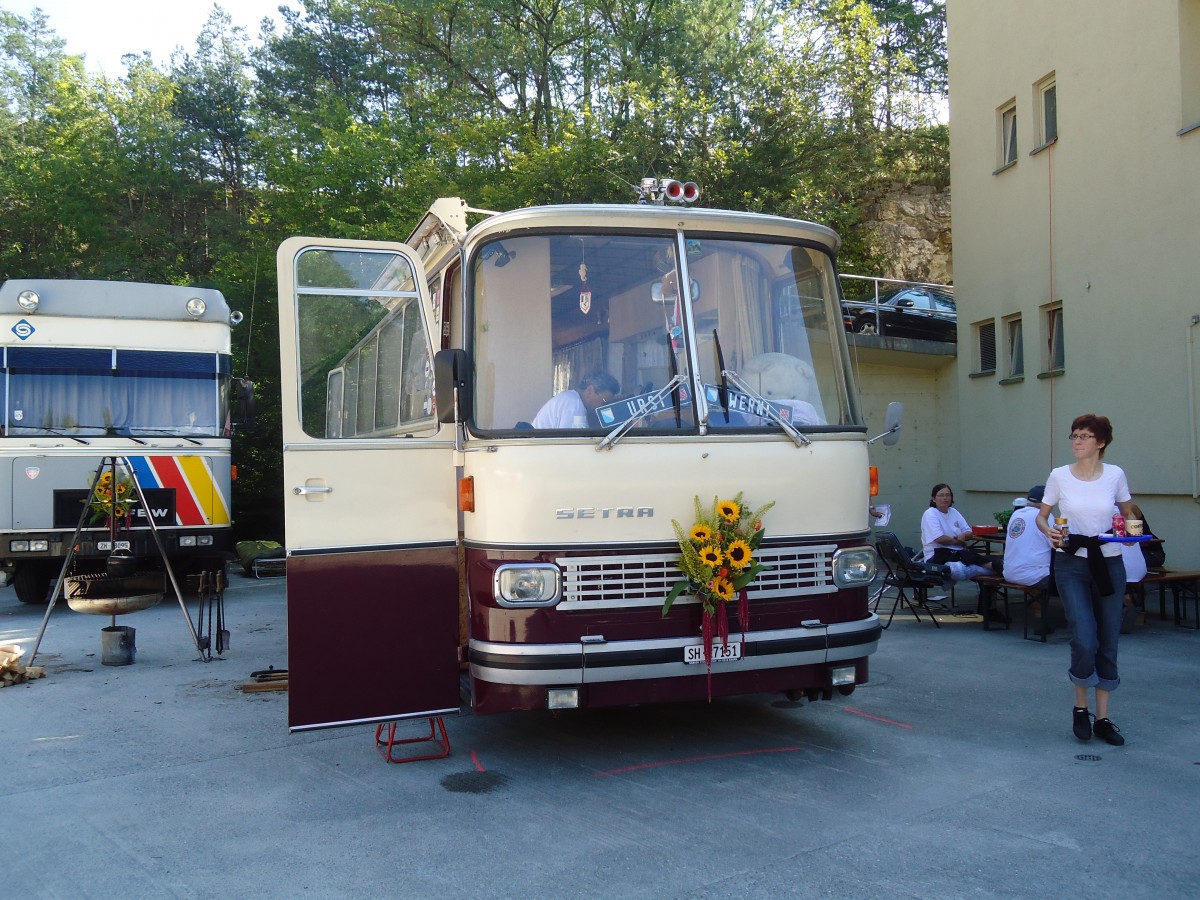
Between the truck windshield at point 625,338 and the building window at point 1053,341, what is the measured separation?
30.7 feet

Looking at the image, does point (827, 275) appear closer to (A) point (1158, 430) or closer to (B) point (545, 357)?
(B) point (545, 357)

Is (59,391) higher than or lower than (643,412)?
higher

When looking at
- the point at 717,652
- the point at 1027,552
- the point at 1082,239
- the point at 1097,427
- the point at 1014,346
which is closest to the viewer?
the point at 717,652

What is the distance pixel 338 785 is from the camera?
5.50 metres

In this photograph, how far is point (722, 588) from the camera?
526 cm

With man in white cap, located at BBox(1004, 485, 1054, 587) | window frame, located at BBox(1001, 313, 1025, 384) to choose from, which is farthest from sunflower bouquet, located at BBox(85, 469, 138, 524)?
window frame, located at BBox(1001, 313, 1025, 384)

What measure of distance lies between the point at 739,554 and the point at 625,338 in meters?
1.27

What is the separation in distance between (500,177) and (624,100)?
3379mm

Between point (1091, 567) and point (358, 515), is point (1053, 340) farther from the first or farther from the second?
point (358, 515)

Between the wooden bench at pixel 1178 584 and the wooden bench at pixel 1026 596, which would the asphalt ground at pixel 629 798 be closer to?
the wooden bench at pixel 1026 596

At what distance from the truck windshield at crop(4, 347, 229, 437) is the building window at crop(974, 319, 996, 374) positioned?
35.5ft

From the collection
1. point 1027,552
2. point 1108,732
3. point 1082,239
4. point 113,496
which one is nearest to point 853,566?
point 1108,732

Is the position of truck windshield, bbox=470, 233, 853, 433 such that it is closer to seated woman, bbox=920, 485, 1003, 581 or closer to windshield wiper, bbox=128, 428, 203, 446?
seated woman, bbox=920, 485, 1003, 581

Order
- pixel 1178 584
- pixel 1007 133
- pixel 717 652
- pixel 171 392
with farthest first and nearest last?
pixel 1007 133
pixel 171 392
pixel 1178 584
pixel 717 652
